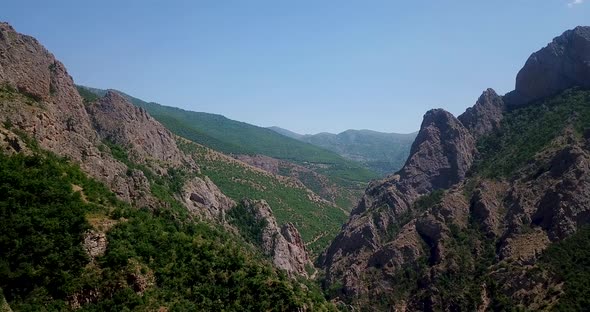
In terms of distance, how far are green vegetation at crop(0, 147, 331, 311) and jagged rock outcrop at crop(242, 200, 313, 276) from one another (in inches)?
1615

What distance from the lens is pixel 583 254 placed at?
8031 cm

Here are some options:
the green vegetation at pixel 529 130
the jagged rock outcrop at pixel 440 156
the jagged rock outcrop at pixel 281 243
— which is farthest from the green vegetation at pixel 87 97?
the green vegetation at pixel 529 130

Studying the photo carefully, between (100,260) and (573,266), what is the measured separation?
68078 millimetres

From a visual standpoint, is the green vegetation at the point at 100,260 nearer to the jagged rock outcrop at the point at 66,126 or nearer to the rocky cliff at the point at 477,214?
the jagged rock outcrop at the point at 66,126

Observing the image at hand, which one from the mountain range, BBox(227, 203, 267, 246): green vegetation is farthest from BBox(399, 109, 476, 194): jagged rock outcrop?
BBox(227, 203, 267, 246): green vegetation

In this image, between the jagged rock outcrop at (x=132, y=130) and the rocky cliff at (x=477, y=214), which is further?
the jagged rock outcrop at (x=132, y=130)

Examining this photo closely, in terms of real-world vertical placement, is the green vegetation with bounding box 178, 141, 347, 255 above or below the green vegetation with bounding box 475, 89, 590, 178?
below

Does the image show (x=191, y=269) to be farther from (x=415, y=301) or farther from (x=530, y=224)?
(x=530, y=224)

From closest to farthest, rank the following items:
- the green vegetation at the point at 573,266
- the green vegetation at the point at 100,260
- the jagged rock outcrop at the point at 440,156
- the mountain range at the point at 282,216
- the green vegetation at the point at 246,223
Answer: the green vegetation at the point at 100,260
the mountain range at the point at 282,216
the green vegetation at the point at 573,266
the green vegetation at the point at 246,223
the jagged rock outcrop at the point at 440,156

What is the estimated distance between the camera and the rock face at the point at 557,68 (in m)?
125

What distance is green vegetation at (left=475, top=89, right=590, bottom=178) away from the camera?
107 metres

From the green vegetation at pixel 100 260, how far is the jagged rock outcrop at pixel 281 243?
41.0m

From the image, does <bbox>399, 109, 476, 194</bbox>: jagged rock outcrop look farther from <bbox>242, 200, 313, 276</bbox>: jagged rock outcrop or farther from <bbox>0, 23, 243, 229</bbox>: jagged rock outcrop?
<bbox>0, 23, 243, 229</bbox>: jagged rock outcrop

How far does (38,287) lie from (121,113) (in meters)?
68.7
